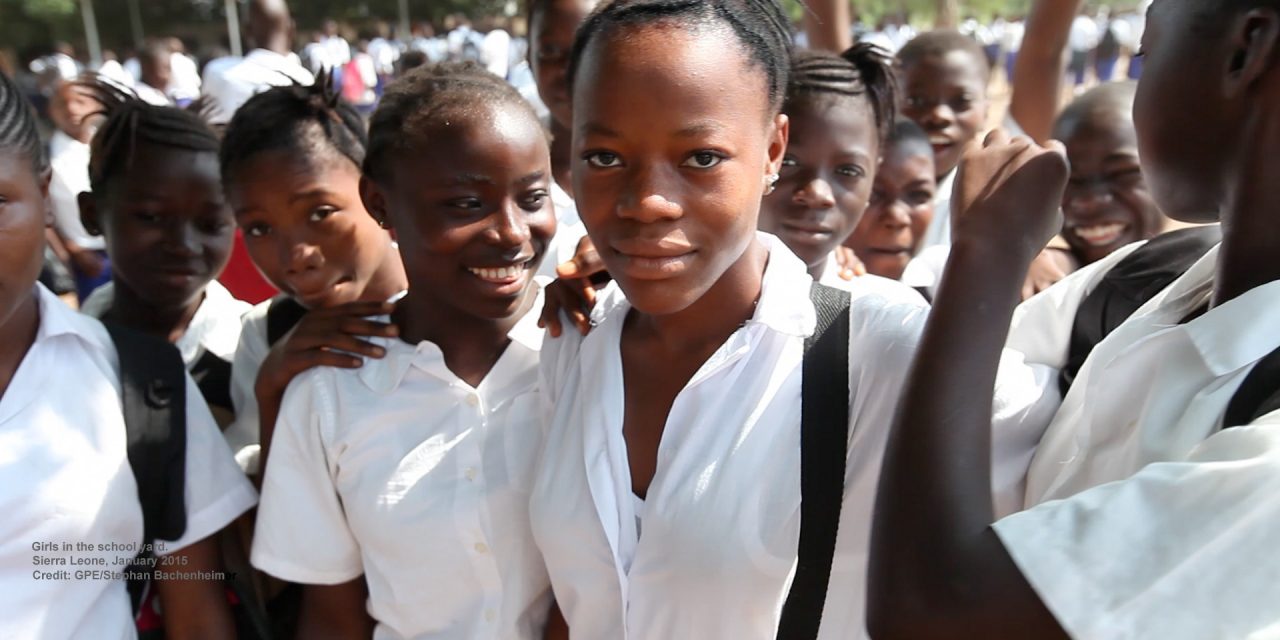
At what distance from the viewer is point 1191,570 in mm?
860

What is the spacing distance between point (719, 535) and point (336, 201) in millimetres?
1297

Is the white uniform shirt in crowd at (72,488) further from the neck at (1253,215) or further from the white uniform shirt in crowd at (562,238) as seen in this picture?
the neck at (1253,215)

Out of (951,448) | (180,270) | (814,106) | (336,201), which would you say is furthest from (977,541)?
(180,270)

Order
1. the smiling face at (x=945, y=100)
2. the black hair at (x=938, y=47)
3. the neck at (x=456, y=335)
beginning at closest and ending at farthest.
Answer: the neck at (x=456, y=335)
the smiling face at (x=945, y=100)
the black hair at (x=938, y=47)

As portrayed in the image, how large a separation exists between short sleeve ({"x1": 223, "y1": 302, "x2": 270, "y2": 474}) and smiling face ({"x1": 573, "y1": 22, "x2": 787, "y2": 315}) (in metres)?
1.15

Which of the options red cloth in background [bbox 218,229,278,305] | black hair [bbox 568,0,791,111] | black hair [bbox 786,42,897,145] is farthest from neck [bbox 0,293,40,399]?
red cloth in background [bbox 218,229,278,305]

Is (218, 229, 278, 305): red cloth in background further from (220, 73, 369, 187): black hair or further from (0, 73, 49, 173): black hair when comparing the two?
(0, 73, 49, 173): black hair

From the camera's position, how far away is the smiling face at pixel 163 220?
2.31m

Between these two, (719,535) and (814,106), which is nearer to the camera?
(719,535)

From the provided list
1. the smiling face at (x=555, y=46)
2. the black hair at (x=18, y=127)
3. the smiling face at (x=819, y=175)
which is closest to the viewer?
the black hair at (x=18, y=127)

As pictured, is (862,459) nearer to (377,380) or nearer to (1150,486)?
(1150,486)

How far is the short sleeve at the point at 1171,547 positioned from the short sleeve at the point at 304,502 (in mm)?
1209

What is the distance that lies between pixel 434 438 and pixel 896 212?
5.47 feet

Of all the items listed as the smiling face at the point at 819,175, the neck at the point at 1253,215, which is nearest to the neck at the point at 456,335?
the smiling face at the point at 819,175
